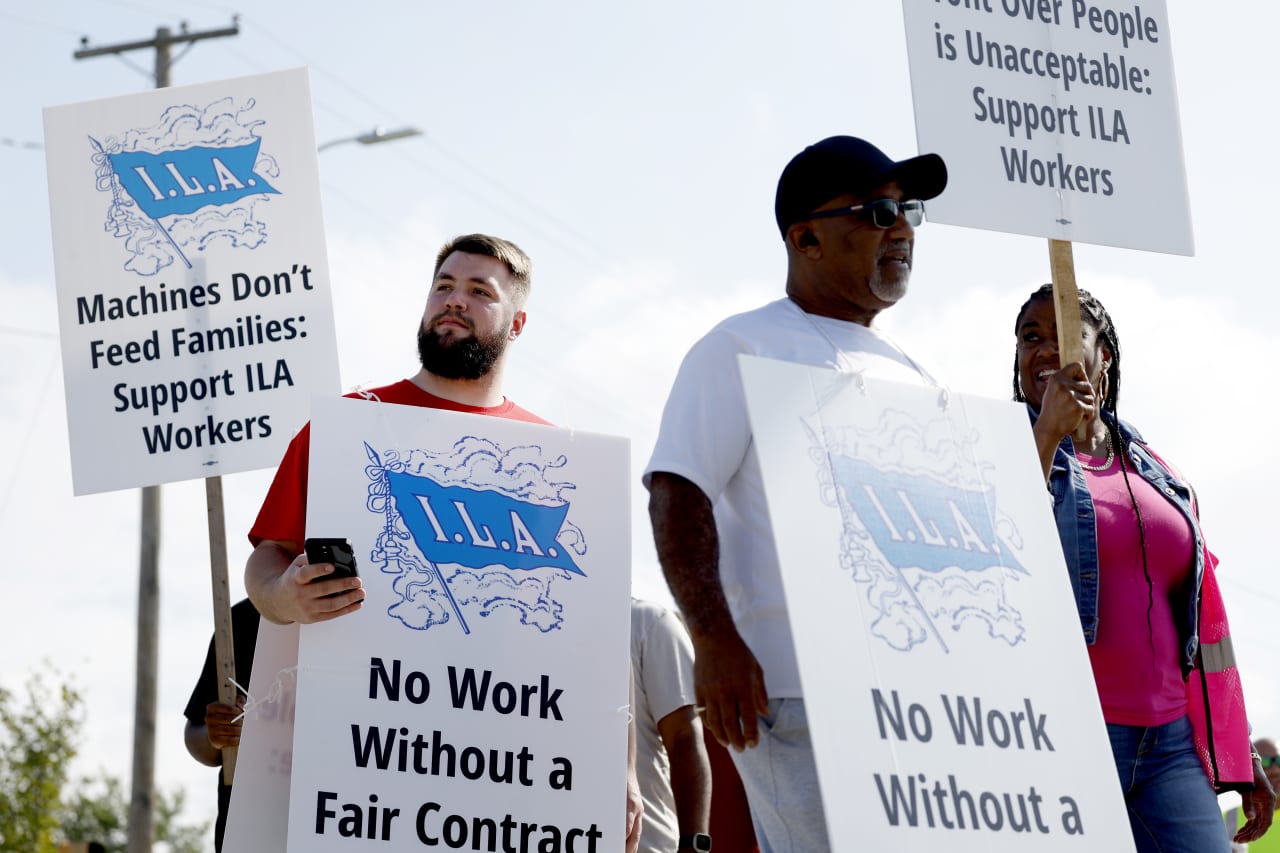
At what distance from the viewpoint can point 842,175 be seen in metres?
3.85

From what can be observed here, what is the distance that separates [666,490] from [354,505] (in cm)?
80

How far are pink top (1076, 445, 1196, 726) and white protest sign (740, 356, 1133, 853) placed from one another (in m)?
0.72

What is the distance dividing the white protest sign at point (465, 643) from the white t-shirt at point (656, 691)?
4.61 feet

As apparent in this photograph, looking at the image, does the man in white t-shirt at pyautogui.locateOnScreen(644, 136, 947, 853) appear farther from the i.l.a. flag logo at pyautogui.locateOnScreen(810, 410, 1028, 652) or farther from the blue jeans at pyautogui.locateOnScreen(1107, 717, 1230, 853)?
the blue jeans at pyautogui.locateOnScreen(1107, 717, 1230, 853)

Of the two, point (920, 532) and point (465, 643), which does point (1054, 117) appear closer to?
point (920, 532)

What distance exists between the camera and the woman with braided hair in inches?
163

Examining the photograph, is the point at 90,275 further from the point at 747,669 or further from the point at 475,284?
the point at 747,669

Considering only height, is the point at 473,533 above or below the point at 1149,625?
above

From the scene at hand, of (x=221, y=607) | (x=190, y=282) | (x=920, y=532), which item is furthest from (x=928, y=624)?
(x=190, y=282)

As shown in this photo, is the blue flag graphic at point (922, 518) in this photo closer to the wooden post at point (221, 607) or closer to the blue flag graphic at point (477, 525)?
the blue flag graphic at point (477, 525)

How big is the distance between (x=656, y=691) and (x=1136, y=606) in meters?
1.75

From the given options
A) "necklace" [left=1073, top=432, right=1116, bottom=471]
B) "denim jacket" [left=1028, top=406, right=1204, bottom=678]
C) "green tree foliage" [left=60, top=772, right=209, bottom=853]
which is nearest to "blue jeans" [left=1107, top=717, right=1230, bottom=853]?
"denim jacket" [left=1028, top=406, right=1204, bottom=678]

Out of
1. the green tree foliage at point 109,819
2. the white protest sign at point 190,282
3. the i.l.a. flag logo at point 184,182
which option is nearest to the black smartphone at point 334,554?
the white protest sign at point 190,282

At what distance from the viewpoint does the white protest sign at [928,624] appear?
307 centimetres
